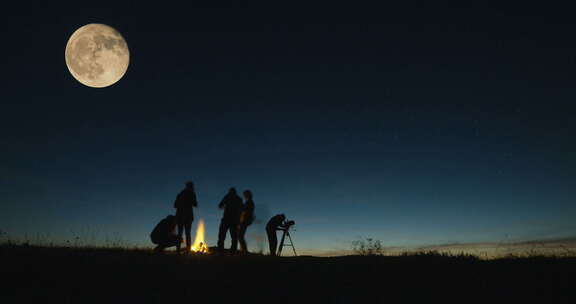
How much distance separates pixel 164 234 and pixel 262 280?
16.3 ft

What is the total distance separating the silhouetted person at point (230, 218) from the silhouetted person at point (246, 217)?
0.36m

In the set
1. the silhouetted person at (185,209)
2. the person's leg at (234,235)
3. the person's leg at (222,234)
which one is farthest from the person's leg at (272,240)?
the silhouetted person at (185,209)

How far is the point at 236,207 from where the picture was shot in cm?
1361

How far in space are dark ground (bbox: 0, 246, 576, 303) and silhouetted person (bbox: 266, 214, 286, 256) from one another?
3525mm

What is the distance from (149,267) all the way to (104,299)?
2.21 metres

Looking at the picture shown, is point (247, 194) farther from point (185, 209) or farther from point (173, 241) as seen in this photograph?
point (173, 241)

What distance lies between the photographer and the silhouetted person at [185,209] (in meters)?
12.6

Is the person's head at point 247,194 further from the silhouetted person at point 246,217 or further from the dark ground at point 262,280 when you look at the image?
the dark ground at point 262,280

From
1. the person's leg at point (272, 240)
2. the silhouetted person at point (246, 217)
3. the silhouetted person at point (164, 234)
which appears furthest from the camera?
the person's leg at point (272, 240)

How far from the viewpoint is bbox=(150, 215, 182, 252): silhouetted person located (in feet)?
41.0

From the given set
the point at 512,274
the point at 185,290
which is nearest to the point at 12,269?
the point at 185,290

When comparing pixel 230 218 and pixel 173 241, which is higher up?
pixel 230 218

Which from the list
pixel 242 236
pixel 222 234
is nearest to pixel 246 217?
pixel 242 236

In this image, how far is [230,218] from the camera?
1352 centimetres
